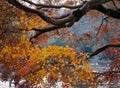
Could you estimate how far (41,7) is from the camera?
1143cm

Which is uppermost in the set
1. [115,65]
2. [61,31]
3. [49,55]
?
[49,55]

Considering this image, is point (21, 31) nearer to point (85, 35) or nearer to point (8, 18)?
point (8, 18)

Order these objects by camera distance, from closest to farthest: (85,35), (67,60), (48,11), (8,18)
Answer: (8,18), (67,60), (48,11), (85,35)

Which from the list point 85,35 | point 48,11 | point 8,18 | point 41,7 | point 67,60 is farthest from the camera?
point 85,35

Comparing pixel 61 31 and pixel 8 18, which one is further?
pixel 61 31

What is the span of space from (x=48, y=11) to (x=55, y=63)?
3.53m

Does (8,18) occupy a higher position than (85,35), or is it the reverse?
(8,18)

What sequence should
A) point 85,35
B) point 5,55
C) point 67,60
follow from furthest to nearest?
point 85,35, point 5,55, point 67,60

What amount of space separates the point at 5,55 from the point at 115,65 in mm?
4921

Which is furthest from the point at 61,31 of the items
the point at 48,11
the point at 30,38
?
the point at 30,38

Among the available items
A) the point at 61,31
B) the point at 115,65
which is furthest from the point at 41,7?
the point at 115,65

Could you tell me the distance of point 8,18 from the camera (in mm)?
8562

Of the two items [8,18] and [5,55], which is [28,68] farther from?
[8,18]

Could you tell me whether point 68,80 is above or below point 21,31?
below
